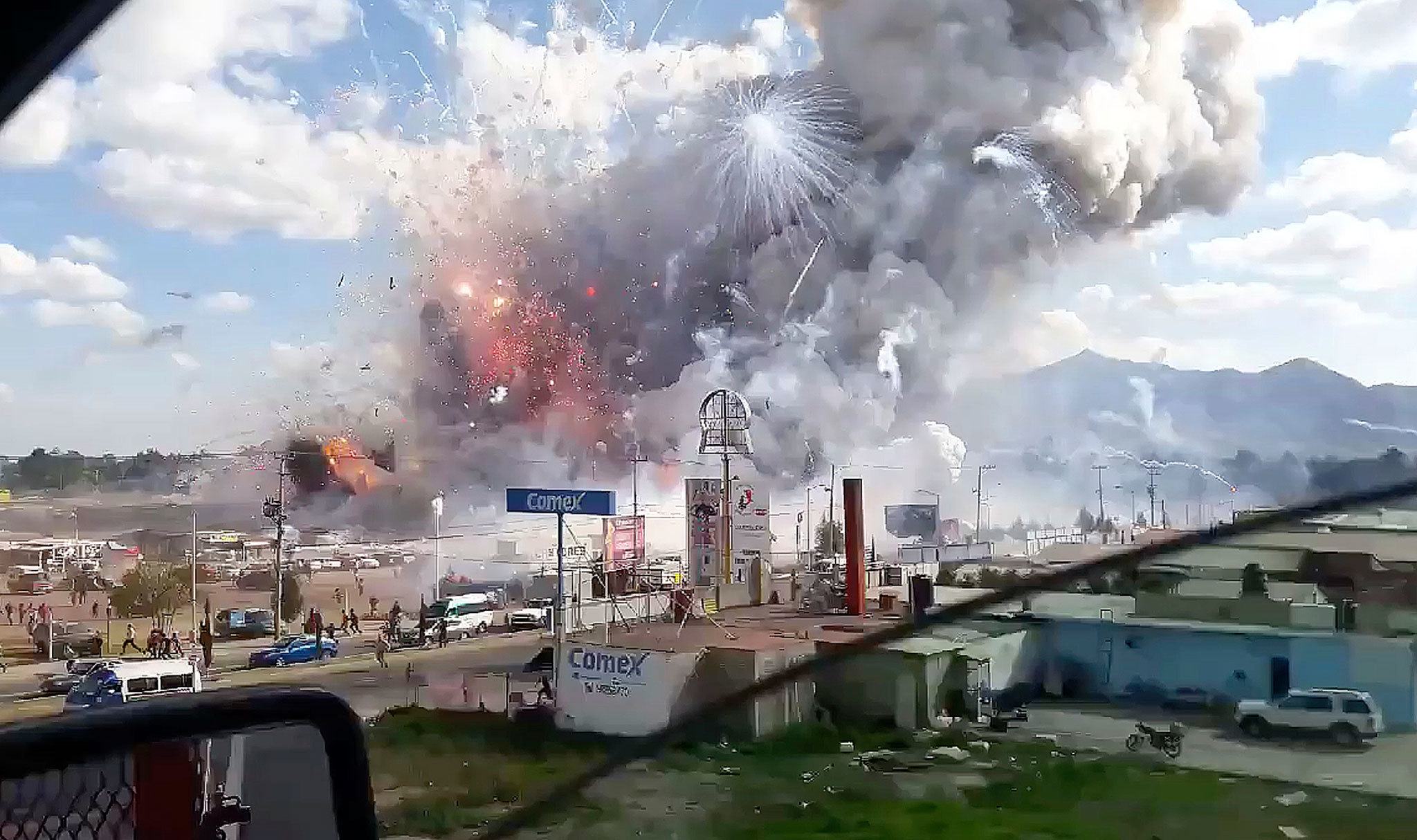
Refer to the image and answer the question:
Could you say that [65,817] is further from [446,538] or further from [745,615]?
[446,538]

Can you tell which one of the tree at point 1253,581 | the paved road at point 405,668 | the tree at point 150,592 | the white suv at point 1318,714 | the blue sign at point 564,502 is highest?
the blue sign at point 564,502

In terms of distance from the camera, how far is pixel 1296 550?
521mm

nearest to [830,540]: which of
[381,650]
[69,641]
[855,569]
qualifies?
[381,650]

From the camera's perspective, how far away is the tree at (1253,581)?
523 millimetres

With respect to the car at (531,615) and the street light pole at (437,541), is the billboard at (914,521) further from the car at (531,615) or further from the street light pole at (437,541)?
the street light pole at (437,541)


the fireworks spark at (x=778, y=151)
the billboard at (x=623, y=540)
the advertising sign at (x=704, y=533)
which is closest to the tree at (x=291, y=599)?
the billboard at (x=623, y=540)

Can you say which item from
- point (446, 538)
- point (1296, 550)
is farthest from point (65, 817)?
point (446, 538)

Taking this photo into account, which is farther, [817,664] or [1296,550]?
[1296,550]

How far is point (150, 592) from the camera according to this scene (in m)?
11.3

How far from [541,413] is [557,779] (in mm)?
14822

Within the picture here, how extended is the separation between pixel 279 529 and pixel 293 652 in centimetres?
420

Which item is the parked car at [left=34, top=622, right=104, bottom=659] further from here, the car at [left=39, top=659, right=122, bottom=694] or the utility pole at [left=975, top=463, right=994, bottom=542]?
the utility pole at [left=975, top=463, right=994, bottom=542]

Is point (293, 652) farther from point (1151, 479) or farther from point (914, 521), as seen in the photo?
point (1151, 479)

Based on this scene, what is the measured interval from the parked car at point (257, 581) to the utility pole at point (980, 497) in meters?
7.89
